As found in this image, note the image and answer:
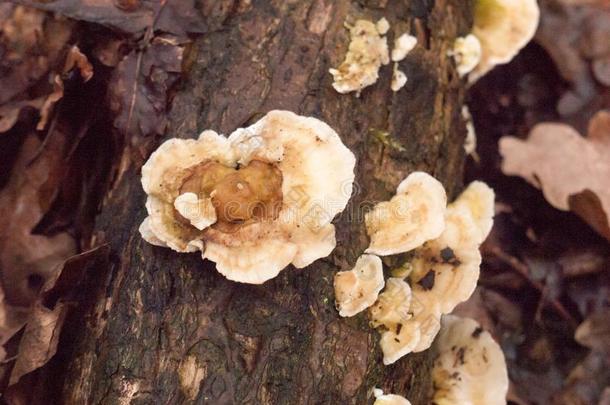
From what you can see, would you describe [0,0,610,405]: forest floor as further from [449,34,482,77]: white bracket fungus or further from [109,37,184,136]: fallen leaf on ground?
[449,34,482,77]: white bracket fungus

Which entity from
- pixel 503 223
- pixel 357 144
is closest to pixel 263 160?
pixel 357 144

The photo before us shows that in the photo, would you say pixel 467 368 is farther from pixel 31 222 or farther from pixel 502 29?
pixel 31 222

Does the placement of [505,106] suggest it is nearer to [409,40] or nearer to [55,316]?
[409,40]

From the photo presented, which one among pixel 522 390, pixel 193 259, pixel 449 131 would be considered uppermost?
pixel 193 259

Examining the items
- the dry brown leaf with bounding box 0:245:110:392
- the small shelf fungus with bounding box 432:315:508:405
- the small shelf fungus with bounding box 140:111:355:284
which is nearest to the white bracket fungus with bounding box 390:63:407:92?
the small shelf fungus with bounding box 140:111:355:284

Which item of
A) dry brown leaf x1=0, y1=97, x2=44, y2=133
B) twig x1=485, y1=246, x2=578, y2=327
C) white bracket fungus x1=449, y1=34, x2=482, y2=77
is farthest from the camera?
twig x1=485, y1=246, x2=578, y2=327

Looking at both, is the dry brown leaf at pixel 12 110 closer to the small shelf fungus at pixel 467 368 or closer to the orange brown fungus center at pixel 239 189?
the orange brown fungus center at pixel 239 189
